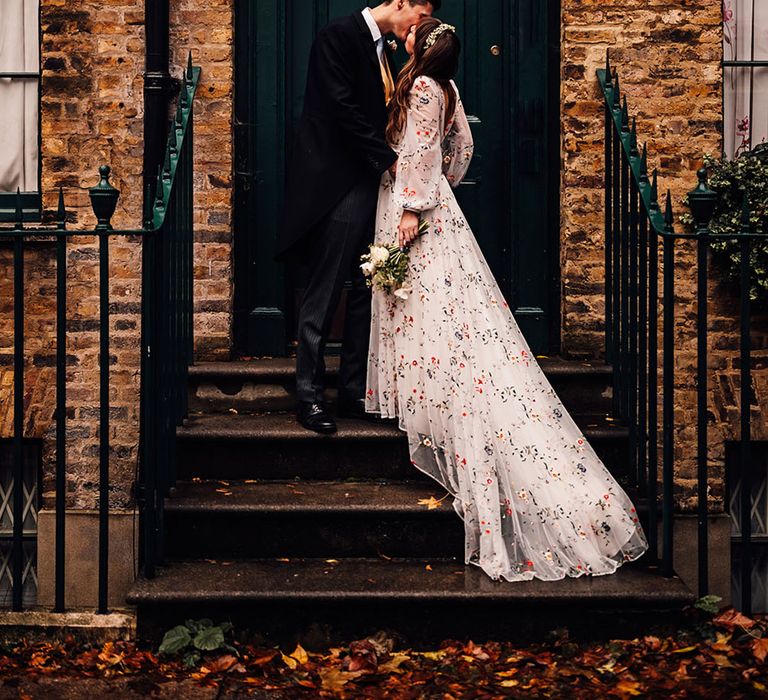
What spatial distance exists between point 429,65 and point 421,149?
0.36m

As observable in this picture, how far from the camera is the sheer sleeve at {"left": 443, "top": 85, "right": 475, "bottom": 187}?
519 cm

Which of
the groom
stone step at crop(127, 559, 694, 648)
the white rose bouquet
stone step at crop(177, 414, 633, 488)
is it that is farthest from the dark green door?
stone step at crop(127, 559, 694, 648)

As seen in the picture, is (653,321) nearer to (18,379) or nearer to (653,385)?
(653,385)

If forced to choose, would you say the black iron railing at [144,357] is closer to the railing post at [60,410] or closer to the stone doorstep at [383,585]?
the railing post at [60,410]

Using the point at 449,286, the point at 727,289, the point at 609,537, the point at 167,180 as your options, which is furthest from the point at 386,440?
the point at 727,289

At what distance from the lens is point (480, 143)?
6.07 m

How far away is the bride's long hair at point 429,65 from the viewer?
489 centimetres

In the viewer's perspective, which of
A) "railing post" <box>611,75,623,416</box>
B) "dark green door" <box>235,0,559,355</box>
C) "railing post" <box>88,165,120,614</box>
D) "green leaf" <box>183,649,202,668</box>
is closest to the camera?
"green leaf" <box>183,649,202,668</box>

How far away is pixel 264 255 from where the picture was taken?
607 cm

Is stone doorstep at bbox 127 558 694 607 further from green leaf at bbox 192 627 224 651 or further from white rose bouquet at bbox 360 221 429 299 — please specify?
white rose bouquet at bbox 360 221 429 299

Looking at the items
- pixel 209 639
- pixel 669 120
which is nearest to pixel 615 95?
pixel 669 120

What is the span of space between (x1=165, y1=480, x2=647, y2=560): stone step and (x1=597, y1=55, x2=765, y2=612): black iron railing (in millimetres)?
866

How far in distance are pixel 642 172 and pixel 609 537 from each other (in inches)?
59.7

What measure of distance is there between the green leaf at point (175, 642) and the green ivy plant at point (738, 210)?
3.10 metres
